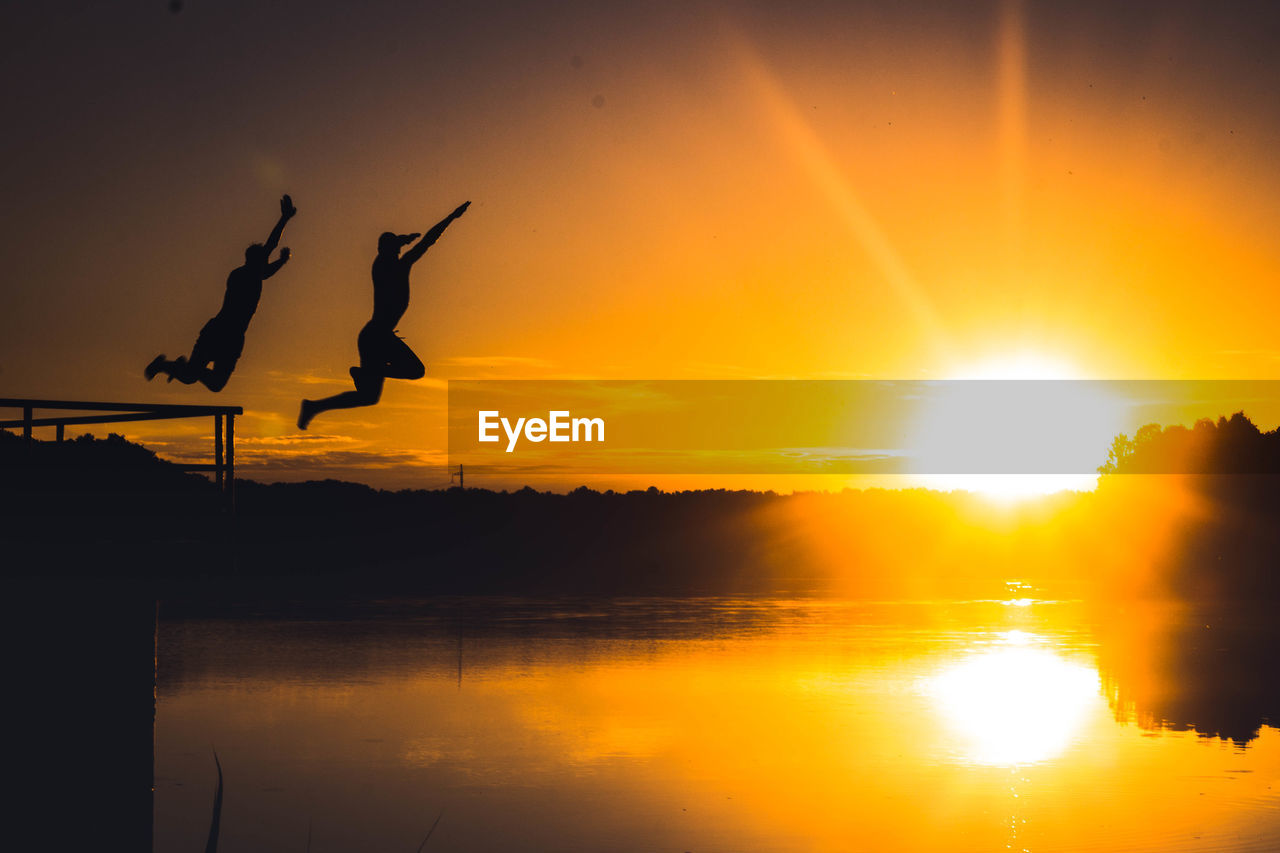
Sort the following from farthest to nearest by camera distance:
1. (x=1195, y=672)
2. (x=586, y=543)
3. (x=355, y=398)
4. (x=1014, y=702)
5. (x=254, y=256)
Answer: (x=586, y=543) < (x=1195, y=672) < (x=1014, y=702) < (x=355, y=398) < (x=254, y=256)

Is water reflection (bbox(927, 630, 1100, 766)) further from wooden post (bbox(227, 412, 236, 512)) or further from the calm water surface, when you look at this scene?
wooden post (bbox(227, 412, 236, 512))

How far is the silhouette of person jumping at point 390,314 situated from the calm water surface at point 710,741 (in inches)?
161

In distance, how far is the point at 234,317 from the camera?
6.72 metres

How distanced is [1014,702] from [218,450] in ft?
35.0

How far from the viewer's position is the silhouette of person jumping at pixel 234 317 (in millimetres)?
6613

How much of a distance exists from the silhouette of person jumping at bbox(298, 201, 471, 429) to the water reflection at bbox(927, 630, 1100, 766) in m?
7.81

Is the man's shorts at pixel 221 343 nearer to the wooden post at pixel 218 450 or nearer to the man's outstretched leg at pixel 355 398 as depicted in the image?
the man's outstretched leg at pixel 355 398

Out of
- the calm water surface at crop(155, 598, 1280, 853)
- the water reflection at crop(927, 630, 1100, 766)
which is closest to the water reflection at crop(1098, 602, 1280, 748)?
the calm water surface at crop(155, 598, 1280, 853)

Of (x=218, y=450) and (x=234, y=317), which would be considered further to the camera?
(x=218, y=450)

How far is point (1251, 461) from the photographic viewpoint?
76.2 metres

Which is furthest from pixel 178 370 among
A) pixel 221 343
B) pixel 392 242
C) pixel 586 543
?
pixel 586 543

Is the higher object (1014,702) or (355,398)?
(355,398)

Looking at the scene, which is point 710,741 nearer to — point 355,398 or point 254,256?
→ point 355,398

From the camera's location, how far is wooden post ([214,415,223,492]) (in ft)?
30.4
